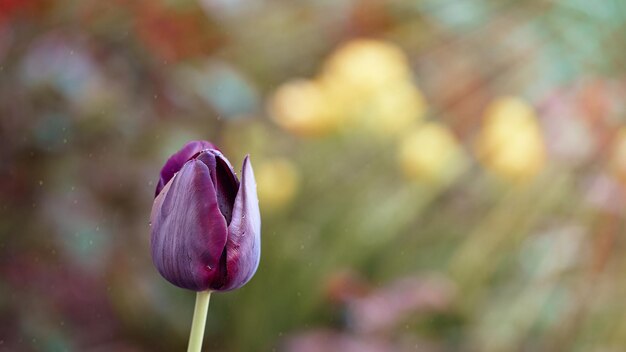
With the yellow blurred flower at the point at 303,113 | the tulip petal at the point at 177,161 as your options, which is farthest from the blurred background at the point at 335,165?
the tulip petal at the point at 177,161

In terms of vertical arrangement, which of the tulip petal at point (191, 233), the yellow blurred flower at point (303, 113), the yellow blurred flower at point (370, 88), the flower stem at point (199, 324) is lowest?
the flower stem at point (199, 324)

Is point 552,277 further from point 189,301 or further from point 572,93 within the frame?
point 189,301

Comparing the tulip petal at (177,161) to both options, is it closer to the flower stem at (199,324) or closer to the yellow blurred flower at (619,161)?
the flower stem at (199,324)

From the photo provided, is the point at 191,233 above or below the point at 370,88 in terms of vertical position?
below

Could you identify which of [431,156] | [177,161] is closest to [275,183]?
[431,156]

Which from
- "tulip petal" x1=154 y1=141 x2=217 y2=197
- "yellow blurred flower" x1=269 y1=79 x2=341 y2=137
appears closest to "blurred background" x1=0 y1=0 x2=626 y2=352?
"yellow blurred flower" x1=269 y1=79 x2=341 y2=137

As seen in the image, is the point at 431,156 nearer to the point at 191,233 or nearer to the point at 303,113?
the point at 303,113

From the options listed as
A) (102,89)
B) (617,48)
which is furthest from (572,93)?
(102,89)
